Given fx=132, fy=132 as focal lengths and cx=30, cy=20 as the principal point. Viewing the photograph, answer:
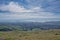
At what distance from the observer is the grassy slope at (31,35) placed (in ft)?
14.4

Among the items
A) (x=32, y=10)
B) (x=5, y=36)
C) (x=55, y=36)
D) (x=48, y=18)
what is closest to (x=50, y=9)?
(x=48, y=18)

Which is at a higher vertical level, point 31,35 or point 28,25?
point 28,25

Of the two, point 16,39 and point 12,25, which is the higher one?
point 12,25

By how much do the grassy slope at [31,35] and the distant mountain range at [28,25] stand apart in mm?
159

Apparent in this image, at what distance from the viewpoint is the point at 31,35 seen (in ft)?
14.9

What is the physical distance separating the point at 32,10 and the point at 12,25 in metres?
0.93

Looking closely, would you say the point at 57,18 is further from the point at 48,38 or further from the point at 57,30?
the point at 48,38

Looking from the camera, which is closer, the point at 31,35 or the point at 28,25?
the point at 31,35

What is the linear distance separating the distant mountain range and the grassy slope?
0.52ft

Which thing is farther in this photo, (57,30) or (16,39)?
(57,30)

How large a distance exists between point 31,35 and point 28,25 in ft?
1.31

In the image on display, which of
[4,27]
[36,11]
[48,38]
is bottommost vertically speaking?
[48,38]

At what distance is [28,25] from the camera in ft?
15.5

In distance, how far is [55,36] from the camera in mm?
4531
